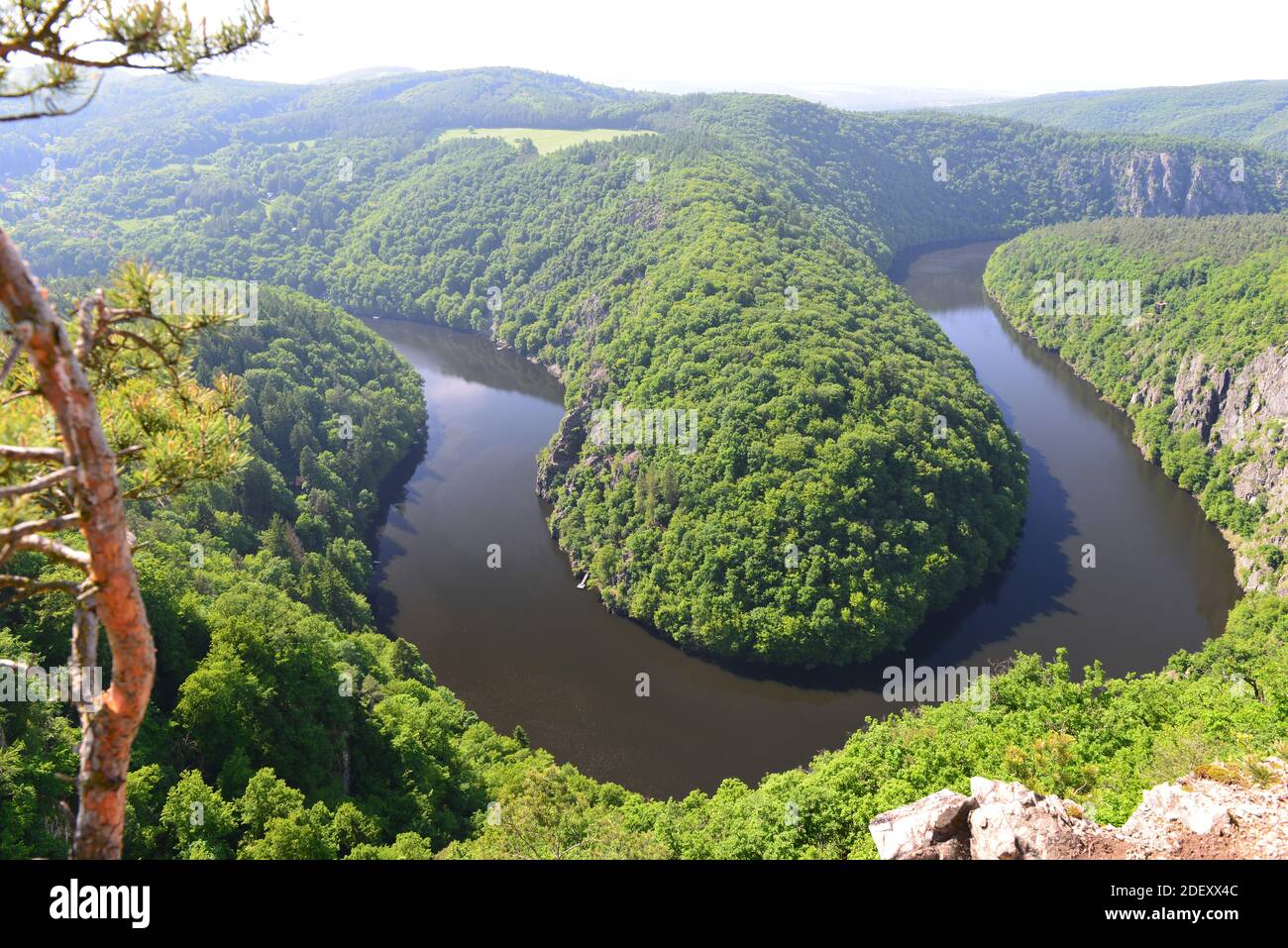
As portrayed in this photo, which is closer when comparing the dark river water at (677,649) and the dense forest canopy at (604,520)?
the dense forest canopy at (604,520)

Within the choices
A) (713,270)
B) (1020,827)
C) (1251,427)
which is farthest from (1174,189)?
(1020,827)

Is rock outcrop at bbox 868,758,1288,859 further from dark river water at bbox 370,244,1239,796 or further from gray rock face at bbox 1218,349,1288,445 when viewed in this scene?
gray rock face at bbox 1218,349,1288,445

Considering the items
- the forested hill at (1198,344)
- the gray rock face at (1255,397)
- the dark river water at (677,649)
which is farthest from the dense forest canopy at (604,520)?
the gray rock face at (1255,397)

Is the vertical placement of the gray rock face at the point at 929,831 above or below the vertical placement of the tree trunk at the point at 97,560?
below

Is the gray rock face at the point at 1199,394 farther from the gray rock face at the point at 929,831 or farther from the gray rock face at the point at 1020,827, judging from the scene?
the gray rock face at the point at 929,831

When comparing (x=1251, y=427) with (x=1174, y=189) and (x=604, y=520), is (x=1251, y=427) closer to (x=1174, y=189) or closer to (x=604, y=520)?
(x=604, y=520)

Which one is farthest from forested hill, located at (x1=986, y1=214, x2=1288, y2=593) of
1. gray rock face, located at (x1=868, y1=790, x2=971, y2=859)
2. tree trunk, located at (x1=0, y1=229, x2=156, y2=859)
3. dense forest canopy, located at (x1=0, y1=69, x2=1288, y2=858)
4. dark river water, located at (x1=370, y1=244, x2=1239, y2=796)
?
tree trunk, located at (x1=0, y1=229, x2=156, y2=859)
